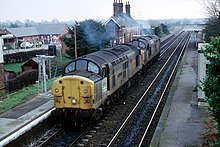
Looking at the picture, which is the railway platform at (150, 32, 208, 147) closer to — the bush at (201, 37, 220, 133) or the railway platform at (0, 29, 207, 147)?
the railway platform at (0, 29, 207, 147)

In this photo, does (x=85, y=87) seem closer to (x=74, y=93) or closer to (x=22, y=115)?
(x=74, y=93)

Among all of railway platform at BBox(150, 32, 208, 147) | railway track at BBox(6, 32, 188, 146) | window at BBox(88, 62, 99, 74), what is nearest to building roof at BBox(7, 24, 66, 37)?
railway platform at BBox(150, 32, 208, 147)

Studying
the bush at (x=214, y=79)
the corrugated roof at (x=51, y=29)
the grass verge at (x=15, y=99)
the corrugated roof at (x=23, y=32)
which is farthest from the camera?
the corrugated roof at (x=51, y=29)

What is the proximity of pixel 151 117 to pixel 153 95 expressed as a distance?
5.35 metres

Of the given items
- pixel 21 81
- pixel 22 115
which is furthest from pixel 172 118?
pixel 21 81

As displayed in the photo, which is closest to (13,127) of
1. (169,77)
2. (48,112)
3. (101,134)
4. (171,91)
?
(48,112)

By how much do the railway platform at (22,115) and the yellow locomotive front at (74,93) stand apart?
6.06ft

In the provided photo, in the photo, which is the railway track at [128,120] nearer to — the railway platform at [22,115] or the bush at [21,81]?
the railway platform at [22,115]

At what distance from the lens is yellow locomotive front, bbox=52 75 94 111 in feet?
48.2

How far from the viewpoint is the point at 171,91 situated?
75.2ft

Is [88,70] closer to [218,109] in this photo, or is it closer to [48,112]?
[48,112]

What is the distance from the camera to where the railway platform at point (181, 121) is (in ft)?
43.1

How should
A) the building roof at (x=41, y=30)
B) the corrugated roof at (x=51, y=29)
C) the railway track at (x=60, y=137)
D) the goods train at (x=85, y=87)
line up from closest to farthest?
the railway track at (x=60, y=137), the goods train at (x=85, y=87), the building roof at (x=41, y=30), the corrugated roof at (x=51, y=29)

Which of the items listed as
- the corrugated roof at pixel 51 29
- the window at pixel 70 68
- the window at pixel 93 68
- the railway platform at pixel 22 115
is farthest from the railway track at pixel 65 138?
the corrugated roof at pixel 51 29
